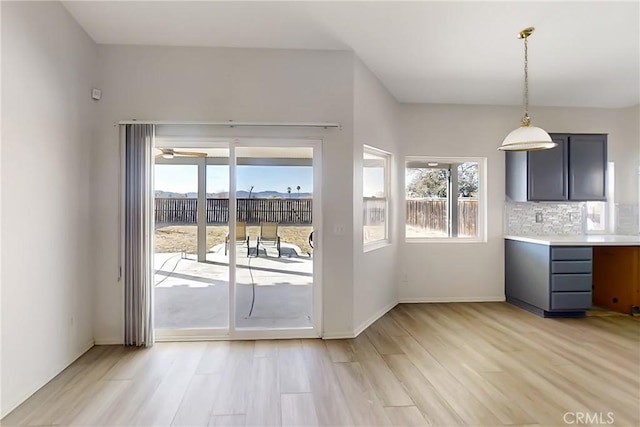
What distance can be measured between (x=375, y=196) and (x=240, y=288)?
1941 millimetres

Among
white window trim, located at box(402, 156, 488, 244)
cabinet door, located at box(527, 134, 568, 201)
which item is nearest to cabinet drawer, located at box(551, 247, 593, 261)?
cabinet door, located at box(527, 134, 568, 201)

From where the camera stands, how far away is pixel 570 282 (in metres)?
4.20

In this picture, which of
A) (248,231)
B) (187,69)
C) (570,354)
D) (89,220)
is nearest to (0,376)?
(89,220)

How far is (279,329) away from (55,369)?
1879mm

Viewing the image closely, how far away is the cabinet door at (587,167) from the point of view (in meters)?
4.72

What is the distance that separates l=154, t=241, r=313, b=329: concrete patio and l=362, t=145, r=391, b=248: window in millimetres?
928

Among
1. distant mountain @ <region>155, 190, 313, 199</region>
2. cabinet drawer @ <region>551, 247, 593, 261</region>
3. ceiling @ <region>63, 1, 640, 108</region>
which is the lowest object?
cabinet drawer @ <region>551, 247, 593, 261</region>

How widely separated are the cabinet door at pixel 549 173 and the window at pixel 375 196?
1916 millimetres

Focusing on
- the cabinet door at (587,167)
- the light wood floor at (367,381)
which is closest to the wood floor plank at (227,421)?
the light wood floor at (367,381)

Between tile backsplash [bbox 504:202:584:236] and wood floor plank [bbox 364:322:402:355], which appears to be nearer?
wood floor plank [bbox 364:322:402:355]

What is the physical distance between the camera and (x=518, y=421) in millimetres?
2189

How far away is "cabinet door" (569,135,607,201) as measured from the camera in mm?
4719

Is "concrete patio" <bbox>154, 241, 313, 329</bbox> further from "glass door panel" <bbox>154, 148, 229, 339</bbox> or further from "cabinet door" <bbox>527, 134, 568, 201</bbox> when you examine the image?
"cabinet door" <bbox>527, 134, 568, 201</bbox>

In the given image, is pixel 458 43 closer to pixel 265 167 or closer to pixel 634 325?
pixel 265 167
